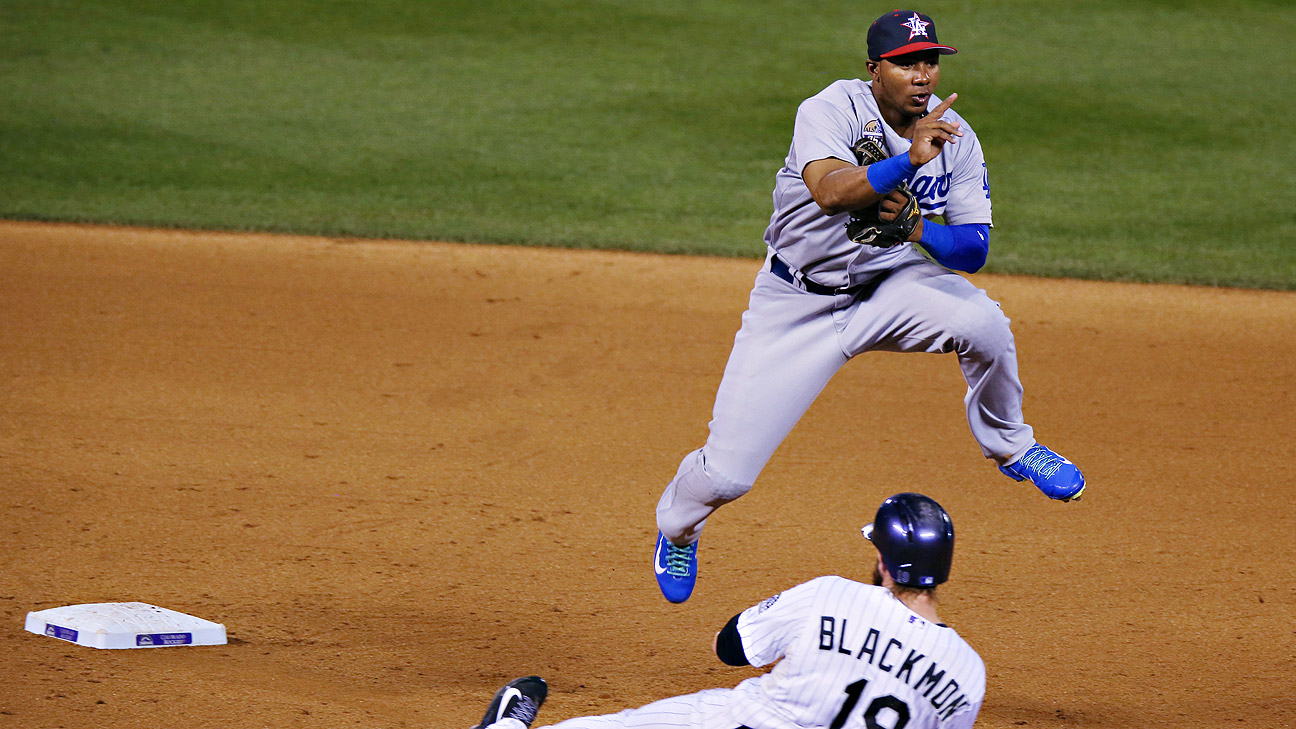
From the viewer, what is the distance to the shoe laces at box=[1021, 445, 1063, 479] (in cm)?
463

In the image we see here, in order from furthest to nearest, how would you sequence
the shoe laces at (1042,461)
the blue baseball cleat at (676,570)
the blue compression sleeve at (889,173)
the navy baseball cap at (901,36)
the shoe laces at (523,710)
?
1. the blue baseball cleat at (676,570)
2. the shoe laces at (1042,461)
3. the navy baseball cap at (901,36)
4. the shoe laces at (523,710)
5. the blue compression sleeve at (889,173)

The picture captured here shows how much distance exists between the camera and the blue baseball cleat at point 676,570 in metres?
4.86

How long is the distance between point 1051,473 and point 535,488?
285cm

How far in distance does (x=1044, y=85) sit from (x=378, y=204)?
8.39 metres

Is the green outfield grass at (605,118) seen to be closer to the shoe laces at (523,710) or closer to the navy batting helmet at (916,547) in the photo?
the shoe laces at (523,710)

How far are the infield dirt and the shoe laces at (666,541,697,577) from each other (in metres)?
0.42

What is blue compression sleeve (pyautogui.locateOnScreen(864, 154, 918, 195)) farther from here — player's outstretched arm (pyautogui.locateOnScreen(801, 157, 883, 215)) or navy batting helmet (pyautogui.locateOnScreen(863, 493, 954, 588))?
navy batting helmet (pyautogui.locateOnScreen(863, 493, 954, 588))

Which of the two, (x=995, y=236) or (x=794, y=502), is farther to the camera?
(x=995, y=236)

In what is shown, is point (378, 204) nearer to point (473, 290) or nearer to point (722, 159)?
point (473, 290)

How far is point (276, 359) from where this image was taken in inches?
325

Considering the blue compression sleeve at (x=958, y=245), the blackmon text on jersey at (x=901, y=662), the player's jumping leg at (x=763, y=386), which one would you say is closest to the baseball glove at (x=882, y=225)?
the blue compression sleeve at (x=958, y=245)

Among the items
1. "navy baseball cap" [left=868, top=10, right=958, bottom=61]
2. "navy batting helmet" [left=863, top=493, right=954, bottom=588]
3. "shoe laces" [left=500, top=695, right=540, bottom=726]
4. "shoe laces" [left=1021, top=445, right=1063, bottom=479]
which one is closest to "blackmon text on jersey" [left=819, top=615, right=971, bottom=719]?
"navy batting helmet" [left=863, top=493, right=954, bottom=588]

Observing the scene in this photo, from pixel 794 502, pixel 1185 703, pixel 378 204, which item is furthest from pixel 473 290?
pixel 1185 703

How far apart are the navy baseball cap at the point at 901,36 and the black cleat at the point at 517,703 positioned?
2.33 meters
